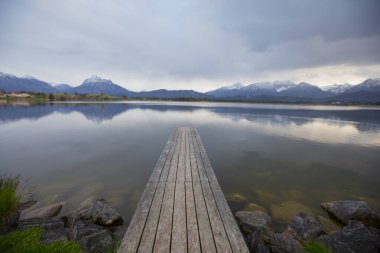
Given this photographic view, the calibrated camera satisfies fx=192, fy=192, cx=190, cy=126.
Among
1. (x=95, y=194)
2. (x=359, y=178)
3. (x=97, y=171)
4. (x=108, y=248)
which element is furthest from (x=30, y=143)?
(x=359, y=178)

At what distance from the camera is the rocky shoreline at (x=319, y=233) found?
4930mm

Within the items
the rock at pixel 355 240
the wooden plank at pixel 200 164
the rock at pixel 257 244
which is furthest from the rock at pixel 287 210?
the wooden plank at pixel 200 164

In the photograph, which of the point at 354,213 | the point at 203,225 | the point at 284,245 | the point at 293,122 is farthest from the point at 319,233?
the point at 293,122

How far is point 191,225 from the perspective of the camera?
463 cm

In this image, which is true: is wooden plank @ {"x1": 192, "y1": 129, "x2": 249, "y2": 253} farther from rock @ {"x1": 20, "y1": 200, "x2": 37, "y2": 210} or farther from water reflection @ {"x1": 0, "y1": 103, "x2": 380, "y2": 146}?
water reflection @ {"x1": 0, "y1": 103, "x2": 380, "y2": 146}

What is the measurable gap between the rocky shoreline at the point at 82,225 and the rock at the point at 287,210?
5.59m

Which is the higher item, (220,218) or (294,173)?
(220,218)

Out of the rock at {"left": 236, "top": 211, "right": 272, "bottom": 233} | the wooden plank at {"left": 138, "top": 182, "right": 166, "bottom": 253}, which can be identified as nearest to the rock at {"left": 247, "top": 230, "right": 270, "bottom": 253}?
the rock at {"left": 236, "top": 211, "right": 272, "bottom": 233}

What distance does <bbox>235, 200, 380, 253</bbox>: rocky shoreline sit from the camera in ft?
16.2

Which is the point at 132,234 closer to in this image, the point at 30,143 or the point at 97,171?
the point at 97,171

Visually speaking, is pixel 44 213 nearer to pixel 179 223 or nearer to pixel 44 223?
pixel 44 223

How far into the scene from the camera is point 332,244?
200 inches

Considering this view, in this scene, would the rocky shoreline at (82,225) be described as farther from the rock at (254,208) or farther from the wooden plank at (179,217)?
the rock at (254,208)

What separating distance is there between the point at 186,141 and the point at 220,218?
31.1ft
